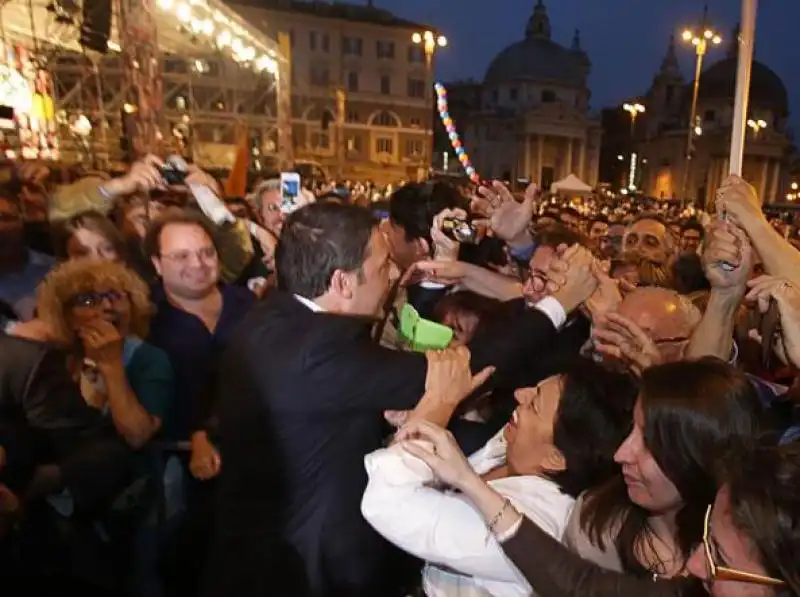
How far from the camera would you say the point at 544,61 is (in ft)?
289

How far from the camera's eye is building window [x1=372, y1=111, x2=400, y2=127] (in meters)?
57.4

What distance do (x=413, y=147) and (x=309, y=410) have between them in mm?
56644

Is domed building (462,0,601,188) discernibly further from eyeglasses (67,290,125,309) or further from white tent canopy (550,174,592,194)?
eyeglasses (67,290,125,309)

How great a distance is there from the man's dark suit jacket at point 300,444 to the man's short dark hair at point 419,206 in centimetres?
210

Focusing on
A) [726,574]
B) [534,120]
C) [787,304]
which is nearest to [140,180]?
[787,304]

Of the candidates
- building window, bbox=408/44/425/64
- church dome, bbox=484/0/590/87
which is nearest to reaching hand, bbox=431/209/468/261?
building window, bbox=408/44/425/64

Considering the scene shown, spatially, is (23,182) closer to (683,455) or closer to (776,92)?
(683,455)

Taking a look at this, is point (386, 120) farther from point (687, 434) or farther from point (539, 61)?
point (687, 434)

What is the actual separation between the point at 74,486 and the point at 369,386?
142cm

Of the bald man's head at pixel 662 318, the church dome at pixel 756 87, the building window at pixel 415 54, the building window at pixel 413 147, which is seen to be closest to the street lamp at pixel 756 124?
the church dome at pixel 756 87

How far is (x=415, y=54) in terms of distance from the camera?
191 feet

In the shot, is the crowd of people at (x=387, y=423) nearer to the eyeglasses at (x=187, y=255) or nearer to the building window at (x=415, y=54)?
the eyeglasses at (x=187, y=255)

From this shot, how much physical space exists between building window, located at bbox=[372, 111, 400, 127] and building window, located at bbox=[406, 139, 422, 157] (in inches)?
70.8

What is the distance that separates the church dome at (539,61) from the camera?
86750 mm
